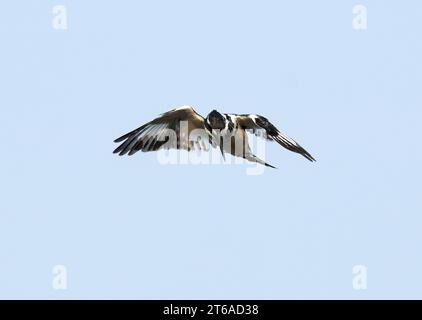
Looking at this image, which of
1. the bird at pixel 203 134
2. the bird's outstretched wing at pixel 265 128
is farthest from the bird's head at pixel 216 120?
the bird's outstretched wing at pixel 265 128

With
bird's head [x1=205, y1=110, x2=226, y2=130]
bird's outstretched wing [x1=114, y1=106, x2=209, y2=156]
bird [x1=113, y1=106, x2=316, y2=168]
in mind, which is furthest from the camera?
bird's outstretched wing [x1=114, y1=106, x2=209, y2=156]

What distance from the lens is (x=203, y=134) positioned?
41.4 metres

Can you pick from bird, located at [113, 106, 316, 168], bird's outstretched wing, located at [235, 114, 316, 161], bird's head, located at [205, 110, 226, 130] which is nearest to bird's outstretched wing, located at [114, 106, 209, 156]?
bird, located at [113, 106, 316, 168]

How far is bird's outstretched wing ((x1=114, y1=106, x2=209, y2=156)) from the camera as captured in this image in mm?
41094

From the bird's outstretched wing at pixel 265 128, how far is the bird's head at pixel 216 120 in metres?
0.55

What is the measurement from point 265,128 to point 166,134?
2.72 meters

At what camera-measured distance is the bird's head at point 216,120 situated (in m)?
40.0

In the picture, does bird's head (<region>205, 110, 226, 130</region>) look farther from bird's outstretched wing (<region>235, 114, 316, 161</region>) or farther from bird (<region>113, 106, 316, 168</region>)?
bird's outstretched wing (<region>235, 114, 316, 161</region>)

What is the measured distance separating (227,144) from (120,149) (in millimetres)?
2913

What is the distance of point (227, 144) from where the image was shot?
40438mm
